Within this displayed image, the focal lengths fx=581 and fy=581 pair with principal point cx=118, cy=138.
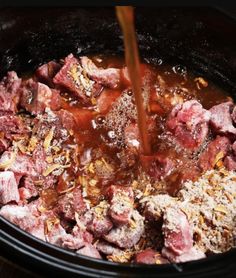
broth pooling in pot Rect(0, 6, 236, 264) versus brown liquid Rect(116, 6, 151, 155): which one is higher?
brown liquid Rect(116, 6, 151, 155)

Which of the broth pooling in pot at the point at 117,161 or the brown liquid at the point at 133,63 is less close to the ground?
the brown liquid at the point at 133,63

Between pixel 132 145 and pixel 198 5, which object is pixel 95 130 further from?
pixel 198 5

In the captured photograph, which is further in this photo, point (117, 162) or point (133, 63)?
point (117, 162)

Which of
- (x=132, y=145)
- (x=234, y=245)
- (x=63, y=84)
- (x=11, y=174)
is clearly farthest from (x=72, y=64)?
(x=234, y=245)

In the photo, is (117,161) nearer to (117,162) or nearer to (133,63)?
(117,162)

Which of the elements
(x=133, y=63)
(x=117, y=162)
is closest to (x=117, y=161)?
(x=117, y=162)
